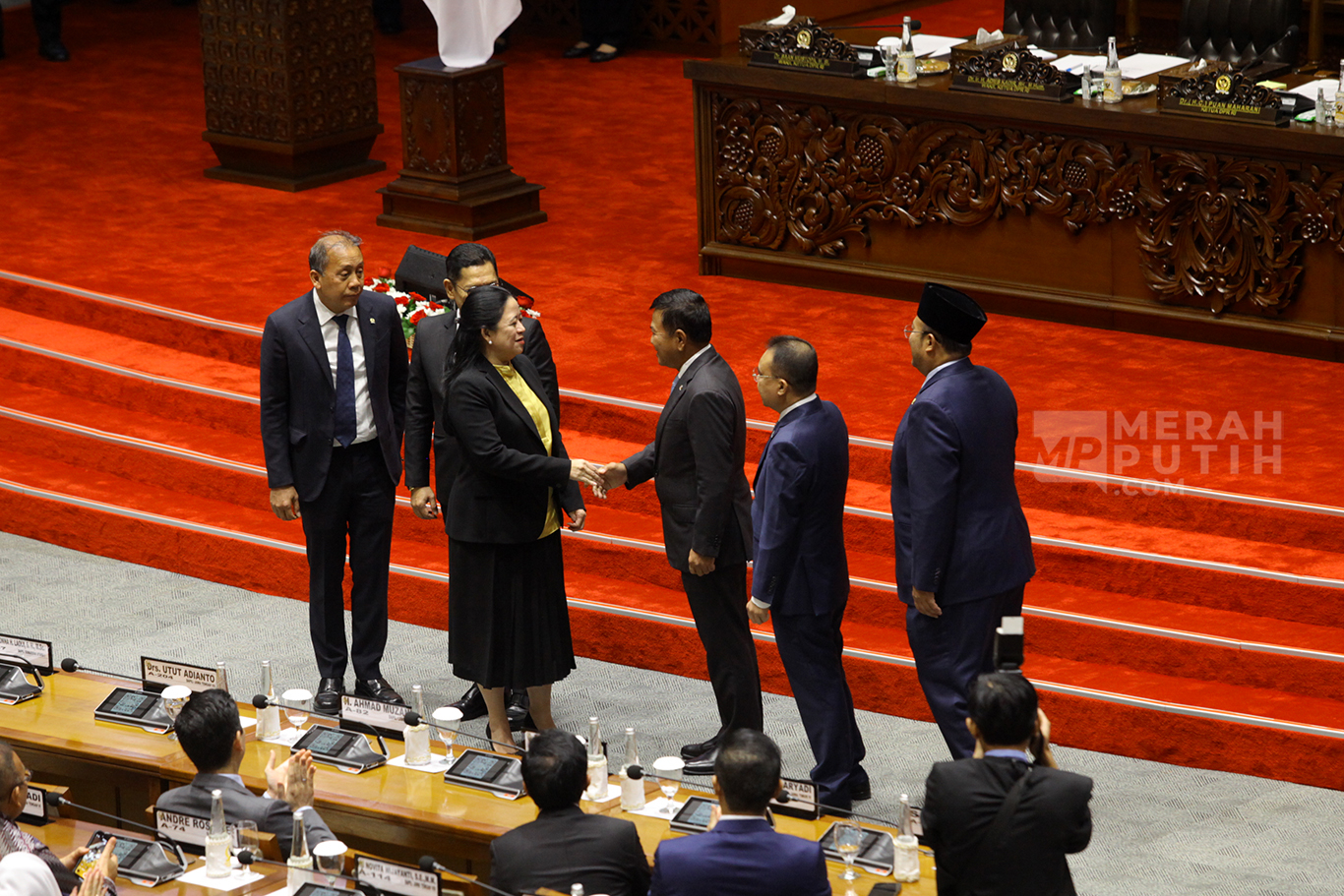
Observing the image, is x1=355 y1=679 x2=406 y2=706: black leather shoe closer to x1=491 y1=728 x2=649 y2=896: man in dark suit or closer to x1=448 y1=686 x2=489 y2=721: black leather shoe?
x1=448 y1=686 x2=489 y2=721: black leather shoe

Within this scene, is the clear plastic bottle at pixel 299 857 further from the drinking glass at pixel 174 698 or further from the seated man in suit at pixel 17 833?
the drinking glass at pixel 174 698

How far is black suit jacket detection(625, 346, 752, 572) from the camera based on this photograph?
500cm

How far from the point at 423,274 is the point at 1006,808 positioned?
4.24 m

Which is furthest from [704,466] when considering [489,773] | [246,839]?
[246,839]

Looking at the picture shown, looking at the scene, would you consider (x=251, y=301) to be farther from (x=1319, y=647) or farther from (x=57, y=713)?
(x=1319, y=647)

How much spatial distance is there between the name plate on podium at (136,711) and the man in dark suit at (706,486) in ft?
4.30

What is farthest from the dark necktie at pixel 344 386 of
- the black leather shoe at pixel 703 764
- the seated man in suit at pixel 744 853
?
the seated man in suit at pixel 744 853

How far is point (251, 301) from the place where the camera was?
834 centimetres

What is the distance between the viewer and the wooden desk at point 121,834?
13.1ft

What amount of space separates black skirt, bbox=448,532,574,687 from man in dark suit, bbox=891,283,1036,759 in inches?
39.6

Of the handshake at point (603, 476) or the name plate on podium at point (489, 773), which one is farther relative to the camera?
the handshake at point (603, 476)

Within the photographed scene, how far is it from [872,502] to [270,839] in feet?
9.52

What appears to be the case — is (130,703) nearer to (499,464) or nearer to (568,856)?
(499,464)

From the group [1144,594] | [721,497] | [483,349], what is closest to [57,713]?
[483,349]
